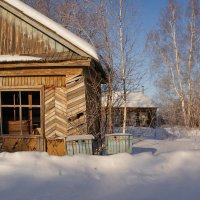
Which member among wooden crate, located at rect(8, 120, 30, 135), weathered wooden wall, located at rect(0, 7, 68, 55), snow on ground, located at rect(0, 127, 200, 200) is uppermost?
weathered wooden wall, located at rect(0, 7, 68, 55)

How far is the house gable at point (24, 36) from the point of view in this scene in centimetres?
878

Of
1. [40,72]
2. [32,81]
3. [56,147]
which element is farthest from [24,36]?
[56,147]

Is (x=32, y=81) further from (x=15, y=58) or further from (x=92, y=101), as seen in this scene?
(x=92, y=101)

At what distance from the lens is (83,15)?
20000 mm

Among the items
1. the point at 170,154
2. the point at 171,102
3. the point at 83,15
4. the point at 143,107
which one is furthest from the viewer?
the point at 143,107

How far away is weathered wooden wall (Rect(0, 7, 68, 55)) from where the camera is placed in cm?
887

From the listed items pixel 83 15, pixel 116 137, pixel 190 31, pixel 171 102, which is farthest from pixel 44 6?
pixel 116 137

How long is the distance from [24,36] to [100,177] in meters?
5.41

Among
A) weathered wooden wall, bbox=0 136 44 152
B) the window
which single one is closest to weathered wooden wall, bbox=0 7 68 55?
the window

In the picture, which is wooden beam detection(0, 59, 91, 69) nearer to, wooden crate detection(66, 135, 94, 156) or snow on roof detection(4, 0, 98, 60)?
snow on roof detection(4, 0, 98, 60)

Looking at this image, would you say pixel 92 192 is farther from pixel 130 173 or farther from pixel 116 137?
pixel 116 137

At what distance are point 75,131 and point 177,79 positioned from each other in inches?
781

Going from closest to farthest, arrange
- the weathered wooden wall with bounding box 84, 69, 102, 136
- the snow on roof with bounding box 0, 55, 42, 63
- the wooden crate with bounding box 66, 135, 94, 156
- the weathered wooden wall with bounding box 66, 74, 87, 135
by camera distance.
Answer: the wooden crate with bounding box 66, 135, 94, 156 → the snow on roof with bounding box 0, 55, 42, 63 → the weathered wooden wall with bounding box 66, 74, 87, 135 → the weathered wooden wall with bounding box 84, 69, 102, 136

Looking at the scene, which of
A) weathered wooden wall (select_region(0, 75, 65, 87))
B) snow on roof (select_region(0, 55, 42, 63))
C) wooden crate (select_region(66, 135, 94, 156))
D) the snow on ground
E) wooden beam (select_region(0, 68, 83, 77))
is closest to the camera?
the snow on ground
